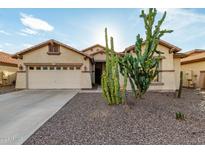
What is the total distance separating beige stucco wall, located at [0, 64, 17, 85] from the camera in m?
18.6

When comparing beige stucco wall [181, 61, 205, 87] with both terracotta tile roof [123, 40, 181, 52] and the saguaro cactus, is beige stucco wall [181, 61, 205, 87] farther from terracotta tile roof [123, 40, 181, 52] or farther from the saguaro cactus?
the saguaro cactus

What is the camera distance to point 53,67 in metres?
16.6

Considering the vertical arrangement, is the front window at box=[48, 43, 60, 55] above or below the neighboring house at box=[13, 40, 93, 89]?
above

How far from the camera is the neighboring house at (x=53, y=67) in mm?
16438

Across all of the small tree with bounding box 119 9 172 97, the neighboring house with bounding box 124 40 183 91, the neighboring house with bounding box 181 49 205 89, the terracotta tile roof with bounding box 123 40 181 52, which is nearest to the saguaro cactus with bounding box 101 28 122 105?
Result: the small tree with bounding box 119 9 172 97

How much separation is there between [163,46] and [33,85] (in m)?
12.4

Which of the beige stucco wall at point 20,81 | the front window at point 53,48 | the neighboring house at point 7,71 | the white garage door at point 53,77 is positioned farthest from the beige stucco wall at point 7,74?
the front window at point 53,48

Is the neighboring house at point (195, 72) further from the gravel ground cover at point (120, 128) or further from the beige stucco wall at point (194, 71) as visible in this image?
the gravel ground cover at point (120, 128)

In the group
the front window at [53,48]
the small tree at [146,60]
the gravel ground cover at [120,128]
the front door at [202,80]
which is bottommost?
the gravel ground cover at [120,128]

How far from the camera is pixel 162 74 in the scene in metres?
15.5

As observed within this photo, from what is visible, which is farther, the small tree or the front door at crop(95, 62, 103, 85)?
the front door at crop(95, 62, 103, 85)

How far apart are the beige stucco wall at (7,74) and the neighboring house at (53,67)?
3.58 metres

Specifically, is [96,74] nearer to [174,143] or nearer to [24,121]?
[24,121]

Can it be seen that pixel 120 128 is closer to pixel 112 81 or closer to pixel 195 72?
pixel 112 81
